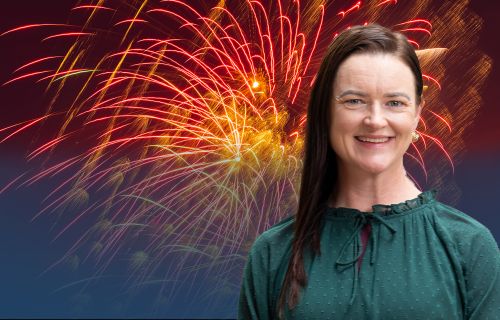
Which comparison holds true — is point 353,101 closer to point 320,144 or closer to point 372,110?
point 372,110

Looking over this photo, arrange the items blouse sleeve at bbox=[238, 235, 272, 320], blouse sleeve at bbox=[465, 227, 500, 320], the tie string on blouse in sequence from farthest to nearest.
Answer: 1. blouse sleeve at bbox=[238, 235, 272, 320]
2. the tie string on blouse
3. blouse sleeve at bbox=[465, 227, 500, 320]

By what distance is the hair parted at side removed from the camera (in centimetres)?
271

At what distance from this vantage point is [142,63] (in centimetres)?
1020

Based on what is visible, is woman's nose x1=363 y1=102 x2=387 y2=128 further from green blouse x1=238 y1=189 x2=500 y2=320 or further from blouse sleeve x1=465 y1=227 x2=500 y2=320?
blouse sleeve x1=465 y1=227 x2=500 y2=320

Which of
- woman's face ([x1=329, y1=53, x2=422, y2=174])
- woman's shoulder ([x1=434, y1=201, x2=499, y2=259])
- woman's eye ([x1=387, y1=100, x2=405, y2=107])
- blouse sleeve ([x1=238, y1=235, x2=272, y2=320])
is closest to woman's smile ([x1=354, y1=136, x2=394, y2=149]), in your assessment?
woman's face ([x1=329, y1=53, x2=422, y2=174])

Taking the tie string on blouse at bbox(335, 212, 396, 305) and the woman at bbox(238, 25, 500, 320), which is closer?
the woman at bbox(238, 25, 500, 320)

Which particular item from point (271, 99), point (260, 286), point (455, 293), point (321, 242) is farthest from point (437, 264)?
point (271, 99)

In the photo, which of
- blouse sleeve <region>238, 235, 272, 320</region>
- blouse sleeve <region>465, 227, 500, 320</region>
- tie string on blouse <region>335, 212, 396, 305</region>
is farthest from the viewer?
blouse sleeve <region>238, 235, 272, 320</region>

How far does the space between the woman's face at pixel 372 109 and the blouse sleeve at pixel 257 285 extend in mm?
511

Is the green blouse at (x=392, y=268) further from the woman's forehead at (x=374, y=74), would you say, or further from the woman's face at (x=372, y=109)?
the woman's forehead at (x=374, y=74)

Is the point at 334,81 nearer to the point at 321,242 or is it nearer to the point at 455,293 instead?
the point at 321,242

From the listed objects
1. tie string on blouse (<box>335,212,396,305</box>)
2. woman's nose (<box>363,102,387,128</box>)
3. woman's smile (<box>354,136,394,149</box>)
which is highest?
woman's nose (<box>363,102,387,128</box>)

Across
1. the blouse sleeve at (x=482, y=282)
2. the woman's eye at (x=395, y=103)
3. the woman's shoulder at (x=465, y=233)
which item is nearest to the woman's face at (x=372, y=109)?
the woman's eye at (x=395, y=103)

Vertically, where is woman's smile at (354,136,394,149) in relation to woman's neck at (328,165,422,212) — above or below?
above
